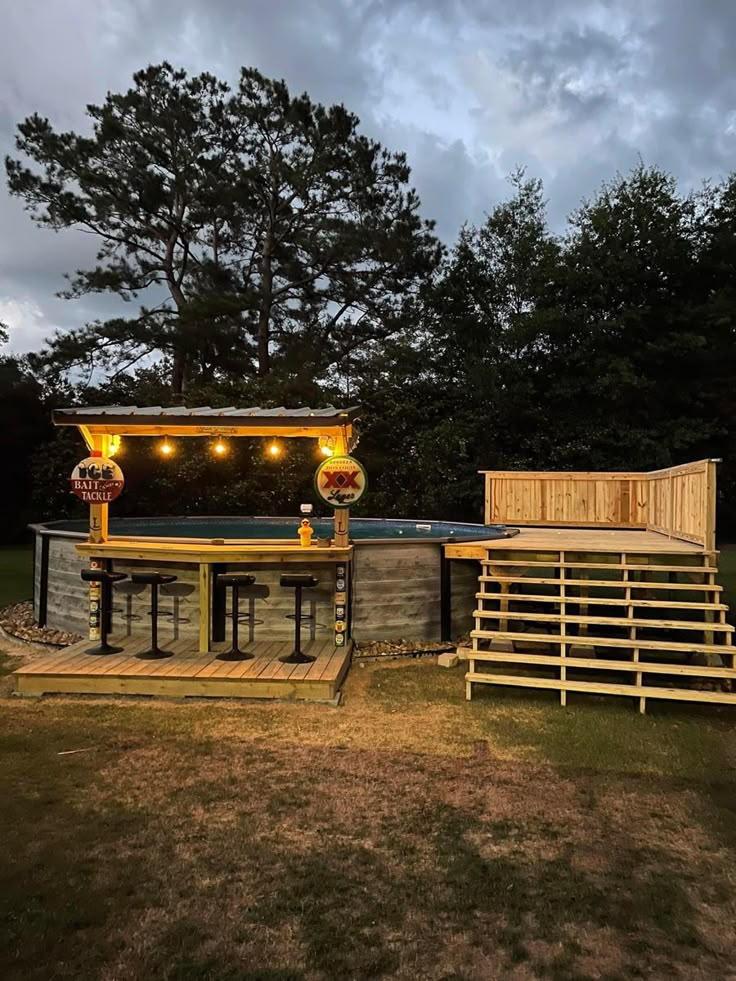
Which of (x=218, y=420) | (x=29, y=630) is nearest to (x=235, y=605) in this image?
(x=218, y=420)

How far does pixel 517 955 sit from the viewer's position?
221cm

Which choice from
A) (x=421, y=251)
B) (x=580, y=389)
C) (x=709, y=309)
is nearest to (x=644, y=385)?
(x=580, y=389)

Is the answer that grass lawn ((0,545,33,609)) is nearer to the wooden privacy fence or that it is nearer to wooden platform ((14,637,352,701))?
wooden platform ((14,637,352,701))

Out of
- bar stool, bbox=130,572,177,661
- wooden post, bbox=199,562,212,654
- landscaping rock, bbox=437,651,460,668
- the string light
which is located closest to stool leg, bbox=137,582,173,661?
bar stool, bbox=130,572,177,661

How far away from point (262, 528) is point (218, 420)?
229 inches

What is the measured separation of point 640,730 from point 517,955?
2.74 meters

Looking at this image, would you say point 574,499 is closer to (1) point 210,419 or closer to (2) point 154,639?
(1) point 210,419

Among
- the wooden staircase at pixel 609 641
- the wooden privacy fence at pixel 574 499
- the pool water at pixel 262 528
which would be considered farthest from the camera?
the pool water at pixel 262 528

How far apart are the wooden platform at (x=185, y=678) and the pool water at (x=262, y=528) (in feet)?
16.0

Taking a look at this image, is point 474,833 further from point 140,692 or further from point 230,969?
point 140,692

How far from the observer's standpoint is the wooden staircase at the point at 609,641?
198 inches

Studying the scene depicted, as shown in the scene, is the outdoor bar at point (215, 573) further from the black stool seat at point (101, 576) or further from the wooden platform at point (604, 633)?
the wooden platform at point (604, 633)

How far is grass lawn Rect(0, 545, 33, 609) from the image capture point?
9148mm

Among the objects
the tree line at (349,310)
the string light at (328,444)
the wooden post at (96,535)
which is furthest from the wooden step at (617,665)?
the tree line at (349,310)
